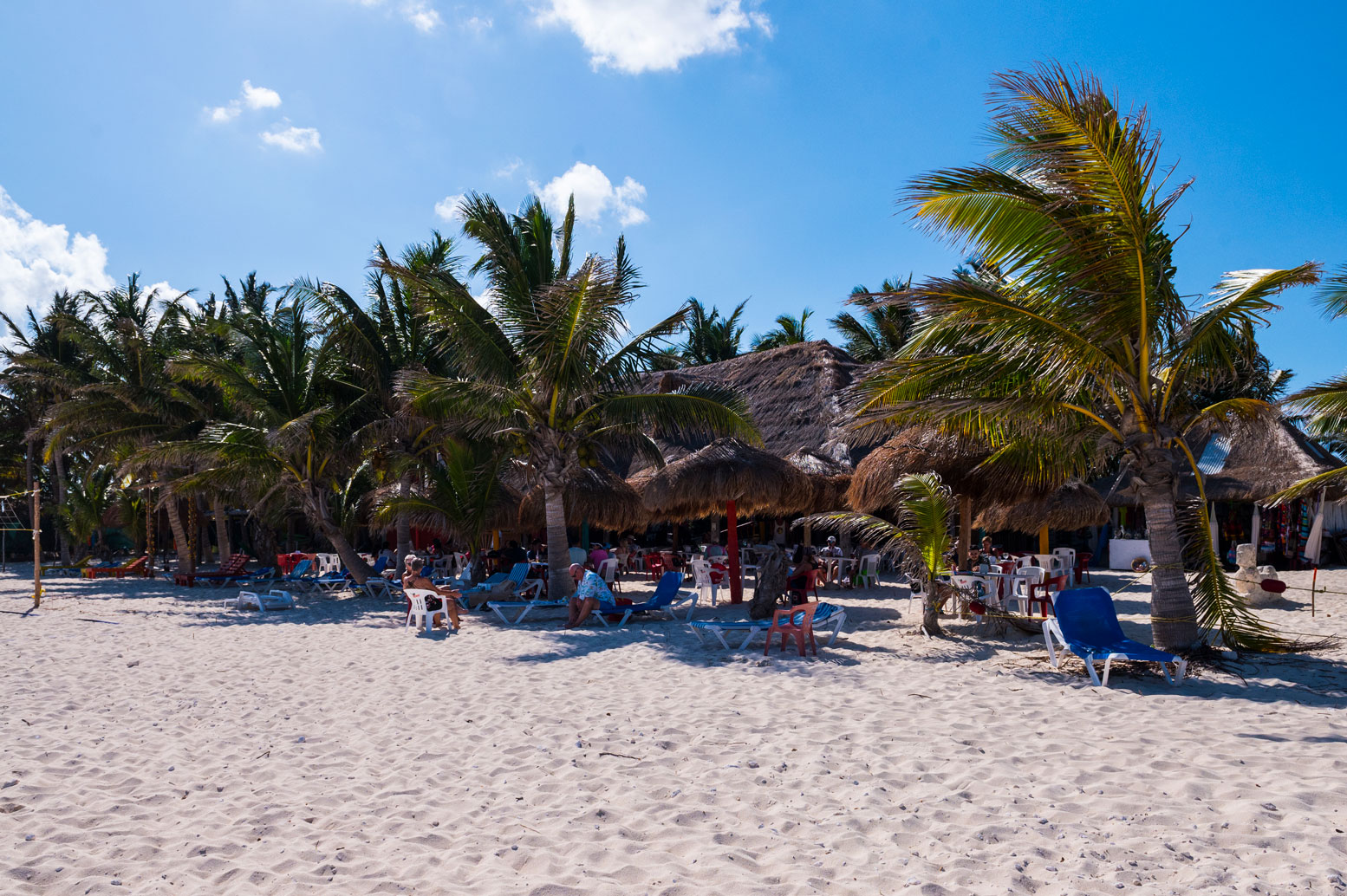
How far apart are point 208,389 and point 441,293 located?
9489 millimetres

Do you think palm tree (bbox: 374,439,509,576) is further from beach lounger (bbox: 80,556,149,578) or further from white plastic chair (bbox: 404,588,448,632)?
beach lounger (bbox: 80,556,149,578)

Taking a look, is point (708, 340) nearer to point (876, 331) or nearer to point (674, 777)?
point (876, 331)

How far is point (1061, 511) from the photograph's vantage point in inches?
567

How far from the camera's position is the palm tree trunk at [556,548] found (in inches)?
439

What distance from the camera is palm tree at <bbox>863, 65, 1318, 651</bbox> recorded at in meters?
6.27

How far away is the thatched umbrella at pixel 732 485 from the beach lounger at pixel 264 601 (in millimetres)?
5702

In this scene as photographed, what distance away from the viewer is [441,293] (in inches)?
417

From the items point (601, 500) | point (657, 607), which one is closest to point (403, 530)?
point (601, 500)

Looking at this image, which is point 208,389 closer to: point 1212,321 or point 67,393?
point 67,393

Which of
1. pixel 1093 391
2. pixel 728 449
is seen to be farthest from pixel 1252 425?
pixel 728 449

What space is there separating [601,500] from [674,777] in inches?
402

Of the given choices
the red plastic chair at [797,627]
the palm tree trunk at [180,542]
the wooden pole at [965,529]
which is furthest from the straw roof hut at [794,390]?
the palm tree trunk at [180,542]

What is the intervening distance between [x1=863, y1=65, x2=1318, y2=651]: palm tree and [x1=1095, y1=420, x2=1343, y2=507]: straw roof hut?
1036cm

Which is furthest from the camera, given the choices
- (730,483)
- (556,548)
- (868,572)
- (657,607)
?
(868,572)
